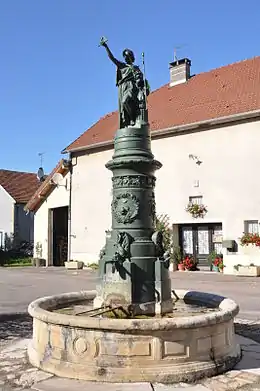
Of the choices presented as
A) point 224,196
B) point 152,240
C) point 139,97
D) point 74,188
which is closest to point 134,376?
point 152,240

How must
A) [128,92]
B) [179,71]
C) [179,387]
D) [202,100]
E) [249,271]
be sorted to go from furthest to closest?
[179,71] → [202,100] → [249,271] → [128,92] → [179,387]

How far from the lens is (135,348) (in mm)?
4773

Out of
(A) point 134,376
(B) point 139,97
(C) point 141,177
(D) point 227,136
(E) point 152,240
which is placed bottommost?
(A) point 134,376

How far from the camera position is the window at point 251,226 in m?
18.5

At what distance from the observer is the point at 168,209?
69.6ft

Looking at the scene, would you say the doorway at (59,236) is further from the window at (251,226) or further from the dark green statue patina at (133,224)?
the dark green statue patina at (133,224)

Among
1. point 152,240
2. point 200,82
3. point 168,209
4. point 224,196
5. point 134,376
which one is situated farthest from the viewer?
point 200,82

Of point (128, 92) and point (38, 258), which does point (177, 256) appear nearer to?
point (38, 258)

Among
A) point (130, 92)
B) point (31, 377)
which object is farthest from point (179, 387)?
point (130, 92)

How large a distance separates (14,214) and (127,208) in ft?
95.4

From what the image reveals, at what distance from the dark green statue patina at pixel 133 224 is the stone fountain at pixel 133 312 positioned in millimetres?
13

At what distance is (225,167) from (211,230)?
118 inches

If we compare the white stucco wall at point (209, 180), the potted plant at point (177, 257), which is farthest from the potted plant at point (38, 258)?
the potted plant at point (177, 257)

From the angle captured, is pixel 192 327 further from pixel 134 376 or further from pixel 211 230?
pixel 211 230
